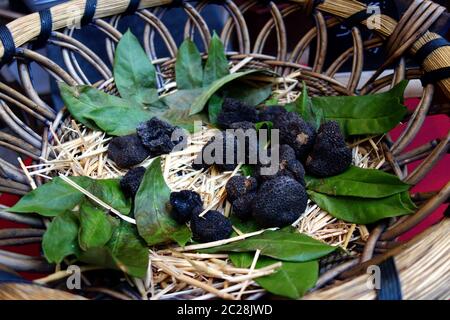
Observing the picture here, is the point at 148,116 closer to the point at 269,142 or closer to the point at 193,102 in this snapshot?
the point at 193,102

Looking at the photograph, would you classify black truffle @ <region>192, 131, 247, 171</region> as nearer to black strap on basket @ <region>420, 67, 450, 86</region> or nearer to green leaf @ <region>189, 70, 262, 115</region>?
green leaf @ <region>189, 70, 262, 115</region>

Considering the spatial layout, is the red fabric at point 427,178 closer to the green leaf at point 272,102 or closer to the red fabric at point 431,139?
the red fabric at point 431,139

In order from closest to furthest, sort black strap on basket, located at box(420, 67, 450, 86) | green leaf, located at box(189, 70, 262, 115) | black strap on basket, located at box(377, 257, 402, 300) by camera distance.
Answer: black strap on basket, located at box(377, 257, 402, 300), black strap on basket, located at box(420, 67, 450, 86), green leaf, located at box(189, 70, 262, 115)

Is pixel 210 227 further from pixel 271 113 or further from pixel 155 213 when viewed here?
pixel 271 113

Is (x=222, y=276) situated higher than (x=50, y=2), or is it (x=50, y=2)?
(x=50, y=2)

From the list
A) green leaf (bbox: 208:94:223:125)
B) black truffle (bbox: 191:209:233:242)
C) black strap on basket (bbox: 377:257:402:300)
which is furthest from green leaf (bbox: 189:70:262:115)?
black strap on basket (bbox: 377:257:402:300)
